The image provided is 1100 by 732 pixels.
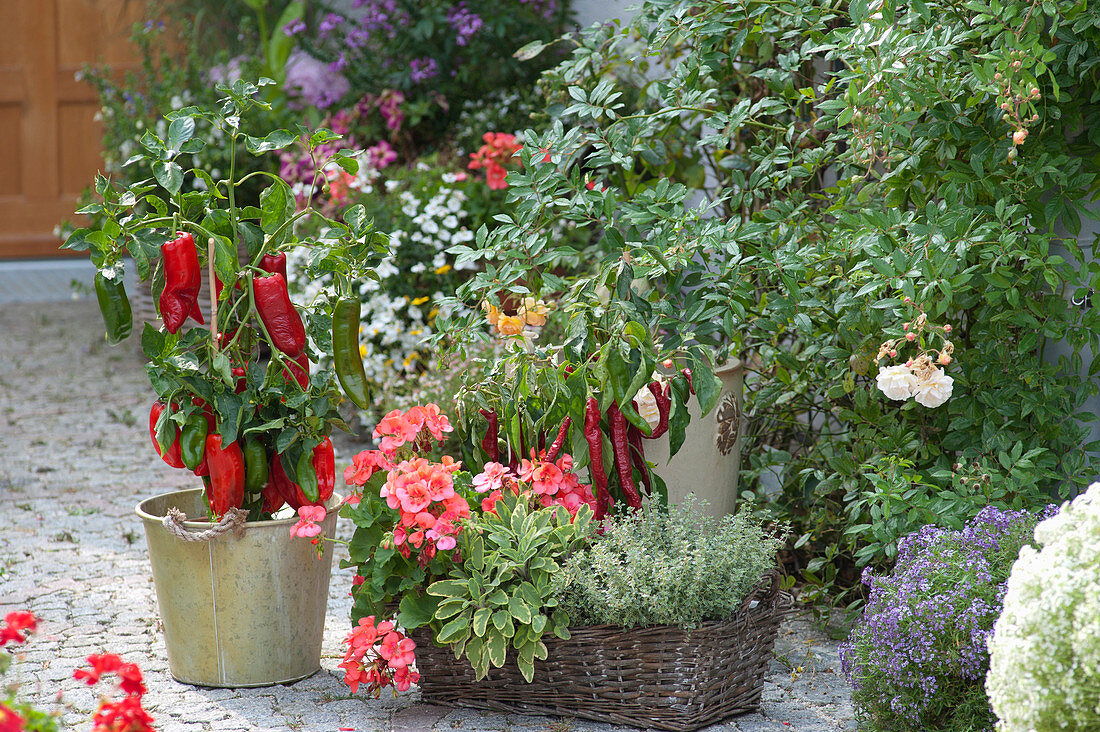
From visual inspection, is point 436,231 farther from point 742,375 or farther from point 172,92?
point 172,92

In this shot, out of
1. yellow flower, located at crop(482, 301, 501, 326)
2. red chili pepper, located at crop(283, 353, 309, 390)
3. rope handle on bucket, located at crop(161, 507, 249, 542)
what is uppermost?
yellow flower, located at crop(482, 301, 501, 326)

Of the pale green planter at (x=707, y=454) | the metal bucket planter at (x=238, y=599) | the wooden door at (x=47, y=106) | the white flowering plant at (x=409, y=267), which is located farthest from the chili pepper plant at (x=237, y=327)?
the wooden door at (x=47, y=106)

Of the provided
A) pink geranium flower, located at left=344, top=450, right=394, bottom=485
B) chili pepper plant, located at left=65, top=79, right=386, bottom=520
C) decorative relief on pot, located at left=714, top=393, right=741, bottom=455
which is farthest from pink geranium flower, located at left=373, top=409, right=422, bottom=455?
decorative relief on pot, located at left=714, top=393, right=741, bottom=455

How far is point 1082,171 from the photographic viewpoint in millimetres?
2580

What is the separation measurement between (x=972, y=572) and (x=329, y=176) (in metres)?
3.68

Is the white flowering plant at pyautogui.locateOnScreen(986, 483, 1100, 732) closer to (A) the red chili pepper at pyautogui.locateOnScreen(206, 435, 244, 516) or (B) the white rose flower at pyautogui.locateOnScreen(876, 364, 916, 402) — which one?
(B) the white rose flower at pyautogui.locateOnScreen(876, 364, 916, 402)

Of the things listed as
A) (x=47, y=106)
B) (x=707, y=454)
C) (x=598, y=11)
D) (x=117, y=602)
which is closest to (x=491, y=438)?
(x=707, y=454)

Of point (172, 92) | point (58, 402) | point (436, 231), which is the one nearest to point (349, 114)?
point (172, 92)

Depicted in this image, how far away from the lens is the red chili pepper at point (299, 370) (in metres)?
2.53

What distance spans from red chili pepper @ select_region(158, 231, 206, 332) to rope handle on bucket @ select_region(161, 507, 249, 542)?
0.44 m

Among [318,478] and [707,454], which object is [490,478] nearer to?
[318,478]

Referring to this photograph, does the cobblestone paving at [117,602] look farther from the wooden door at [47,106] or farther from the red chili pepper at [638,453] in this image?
the wooden door at [47,106]

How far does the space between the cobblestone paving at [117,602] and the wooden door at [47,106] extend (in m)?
2.95

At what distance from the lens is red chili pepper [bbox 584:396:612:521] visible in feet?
8.14
